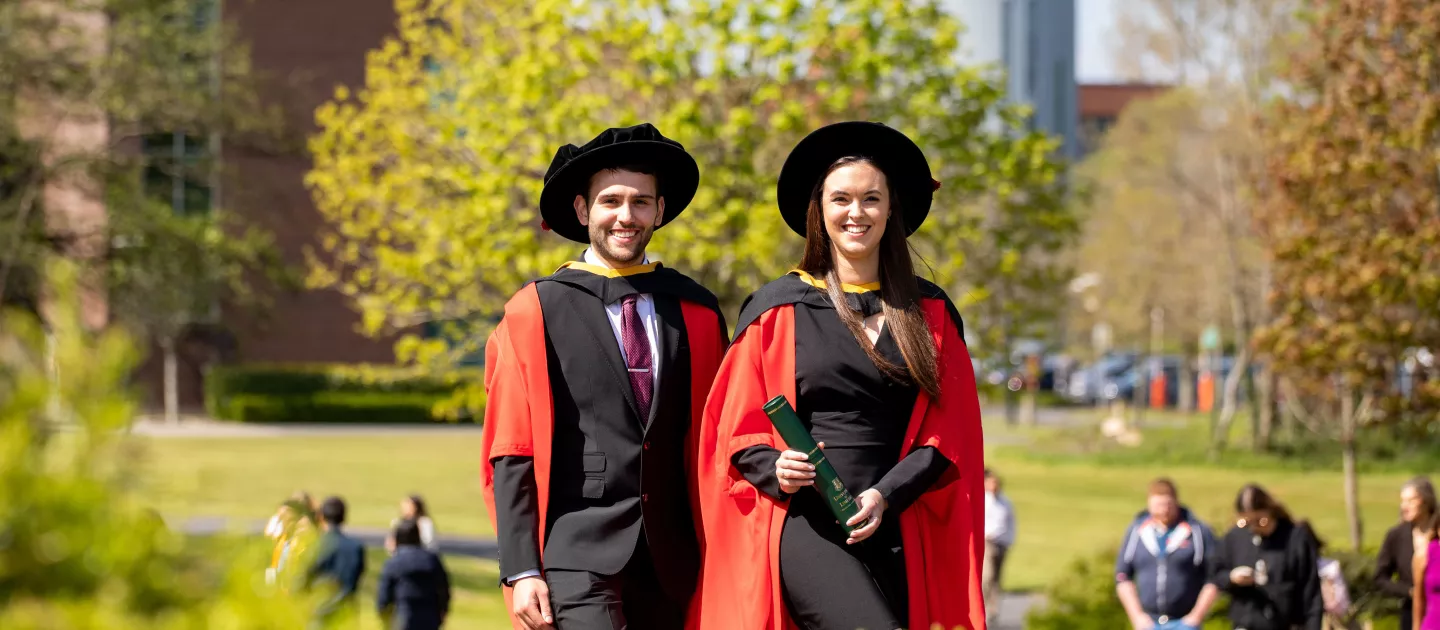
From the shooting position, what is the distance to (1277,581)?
417 inches

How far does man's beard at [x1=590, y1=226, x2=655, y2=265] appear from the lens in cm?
484

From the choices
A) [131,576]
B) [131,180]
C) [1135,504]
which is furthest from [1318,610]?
[1135,504]

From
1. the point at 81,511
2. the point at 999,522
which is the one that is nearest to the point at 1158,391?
the point at 999,522

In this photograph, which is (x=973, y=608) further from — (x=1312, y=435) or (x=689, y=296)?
(x=1312, y=435)

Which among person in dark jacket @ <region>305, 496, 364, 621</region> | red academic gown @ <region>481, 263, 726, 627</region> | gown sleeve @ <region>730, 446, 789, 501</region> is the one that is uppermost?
red academic gown @ <region>481, 263, 726, 627</region>

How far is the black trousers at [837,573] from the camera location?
168 inches

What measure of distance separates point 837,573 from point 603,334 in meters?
0.93

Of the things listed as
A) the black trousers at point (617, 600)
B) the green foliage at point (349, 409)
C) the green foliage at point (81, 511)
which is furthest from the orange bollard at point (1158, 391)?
the green foliage at point (81, 511)

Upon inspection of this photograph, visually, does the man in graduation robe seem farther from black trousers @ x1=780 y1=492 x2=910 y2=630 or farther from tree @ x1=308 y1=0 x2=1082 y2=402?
tree @ x1=308 y1=0 x2=1082 y2=402

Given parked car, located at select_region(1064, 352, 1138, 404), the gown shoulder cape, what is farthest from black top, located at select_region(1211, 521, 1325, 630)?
parked car, located at select_region(1064, 352, 1138, 404)

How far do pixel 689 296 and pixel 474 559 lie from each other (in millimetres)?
16210

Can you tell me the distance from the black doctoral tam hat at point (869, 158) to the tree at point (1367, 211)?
13396 mm

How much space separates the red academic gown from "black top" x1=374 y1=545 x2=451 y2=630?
637cm

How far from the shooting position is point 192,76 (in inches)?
872
